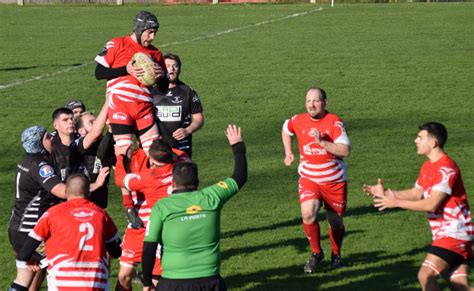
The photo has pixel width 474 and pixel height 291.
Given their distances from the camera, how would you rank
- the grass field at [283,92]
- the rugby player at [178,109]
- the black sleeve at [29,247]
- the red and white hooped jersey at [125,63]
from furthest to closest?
the rugby player at [178,109], the grass field at [283,92], the red and white hooped jersey at [125,63], the black sleeve at [29,247]

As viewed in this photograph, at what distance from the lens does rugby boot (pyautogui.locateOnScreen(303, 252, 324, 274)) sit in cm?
1322

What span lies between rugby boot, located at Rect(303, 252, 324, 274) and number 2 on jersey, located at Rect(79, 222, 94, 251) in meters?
4.33

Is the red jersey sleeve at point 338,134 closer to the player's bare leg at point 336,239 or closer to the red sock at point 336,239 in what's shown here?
the player's bare leg at point 336,239

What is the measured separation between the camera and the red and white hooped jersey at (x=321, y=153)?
44.2 feet

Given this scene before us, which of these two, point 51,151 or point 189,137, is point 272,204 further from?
point 51,151

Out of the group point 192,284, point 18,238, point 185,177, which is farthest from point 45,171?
point 192,284

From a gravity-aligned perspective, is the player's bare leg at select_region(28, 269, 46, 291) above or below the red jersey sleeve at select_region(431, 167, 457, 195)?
below

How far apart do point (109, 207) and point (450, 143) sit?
8561mm

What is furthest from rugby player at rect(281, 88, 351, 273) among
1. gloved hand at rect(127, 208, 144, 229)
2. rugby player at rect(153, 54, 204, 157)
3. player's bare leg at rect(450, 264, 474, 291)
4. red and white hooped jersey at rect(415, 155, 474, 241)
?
gloved hand at rect(127, 208, 144, 229)

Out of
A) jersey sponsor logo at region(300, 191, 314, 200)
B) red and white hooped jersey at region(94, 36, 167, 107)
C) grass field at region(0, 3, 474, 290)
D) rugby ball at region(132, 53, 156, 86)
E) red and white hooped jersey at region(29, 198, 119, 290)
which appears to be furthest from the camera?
grass field at region(0, 3, 474, 290)

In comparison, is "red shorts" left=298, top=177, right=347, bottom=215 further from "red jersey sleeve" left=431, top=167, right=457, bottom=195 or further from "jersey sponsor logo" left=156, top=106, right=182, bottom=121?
"red jersey sleeve" left=431, top=167, right=457, bottom=195

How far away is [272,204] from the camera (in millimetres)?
17172

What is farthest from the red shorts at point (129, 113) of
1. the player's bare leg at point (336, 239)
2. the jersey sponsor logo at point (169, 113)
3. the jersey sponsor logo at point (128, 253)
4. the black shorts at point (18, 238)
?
the player's bare leg at point (336, 239)

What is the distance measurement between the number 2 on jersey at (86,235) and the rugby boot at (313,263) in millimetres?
4329
